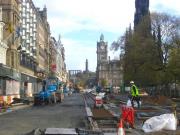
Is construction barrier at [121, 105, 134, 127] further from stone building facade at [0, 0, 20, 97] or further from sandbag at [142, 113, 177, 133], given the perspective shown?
stone building facade at [0, 0, 20, 97]

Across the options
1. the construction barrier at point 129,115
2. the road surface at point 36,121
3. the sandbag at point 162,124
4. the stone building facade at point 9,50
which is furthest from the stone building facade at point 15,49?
the sandbag at point 162,124

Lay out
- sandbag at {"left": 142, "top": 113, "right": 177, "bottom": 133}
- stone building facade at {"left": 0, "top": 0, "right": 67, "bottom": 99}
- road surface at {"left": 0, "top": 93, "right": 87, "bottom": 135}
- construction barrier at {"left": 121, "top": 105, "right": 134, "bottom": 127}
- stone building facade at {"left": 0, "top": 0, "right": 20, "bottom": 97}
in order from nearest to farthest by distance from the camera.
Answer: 1. sandbag at {"left": 142, "top": 113, "right": 177, "bottom": 133}
2. road surface at {"left": 0, "top": 93, "right": 87, "bottom": 135}
3. construction barrier at {"left": 121, "top": 105, "right": 134, "bottom": 127}
4. stone building facade at {"left": 0, "top": 0, "right": 20, "bottom": 97}
5. stone building facade at {"left": 0, "top": 0, "right": 67, "bottom": 99}

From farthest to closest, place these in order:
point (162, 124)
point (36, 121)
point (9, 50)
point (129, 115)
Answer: point (9, 50) < point (36, 121) < point (129, 115) < point (162, 124)

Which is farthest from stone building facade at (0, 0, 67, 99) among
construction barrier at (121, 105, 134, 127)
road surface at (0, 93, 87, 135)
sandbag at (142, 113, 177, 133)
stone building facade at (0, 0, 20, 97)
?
sandbag at (142, 113, 177, 133)

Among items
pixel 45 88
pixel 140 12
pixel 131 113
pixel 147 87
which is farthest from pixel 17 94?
pixel 140 12

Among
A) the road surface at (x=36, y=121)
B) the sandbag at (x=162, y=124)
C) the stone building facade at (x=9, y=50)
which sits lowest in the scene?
the road surface at (x=36, y=121)

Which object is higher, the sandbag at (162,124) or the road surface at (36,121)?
the sandbag at (162,124)

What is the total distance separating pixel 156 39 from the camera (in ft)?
294

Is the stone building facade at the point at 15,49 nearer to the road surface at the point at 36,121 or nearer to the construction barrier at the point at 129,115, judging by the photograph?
the road surface at the point at 36,121

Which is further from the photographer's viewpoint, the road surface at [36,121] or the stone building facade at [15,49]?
the stone building facade at [15,49]

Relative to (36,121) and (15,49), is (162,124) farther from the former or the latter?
(15,49)

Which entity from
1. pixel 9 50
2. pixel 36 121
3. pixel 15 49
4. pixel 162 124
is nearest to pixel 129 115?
pixel 162 124

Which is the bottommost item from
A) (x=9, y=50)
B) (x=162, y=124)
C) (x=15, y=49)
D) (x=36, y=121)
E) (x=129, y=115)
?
(x=36, y=121)

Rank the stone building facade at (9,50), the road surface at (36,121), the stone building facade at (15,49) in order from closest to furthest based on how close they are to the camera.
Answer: the road surface at (36,121)
the stone building facade at (9,50)
the stone building facade at (15,49)
